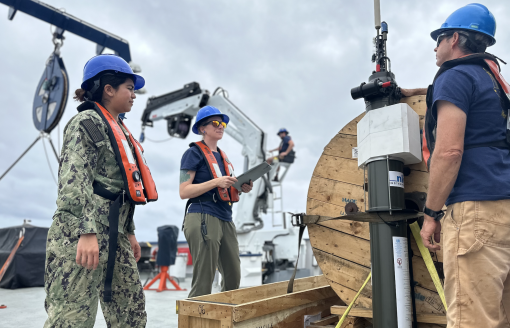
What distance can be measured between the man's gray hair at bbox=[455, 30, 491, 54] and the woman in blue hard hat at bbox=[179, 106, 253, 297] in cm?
175

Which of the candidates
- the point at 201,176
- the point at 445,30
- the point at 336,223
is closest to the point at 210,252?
the point at 201,176

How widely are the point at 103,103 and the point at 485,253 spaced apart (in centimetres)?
188

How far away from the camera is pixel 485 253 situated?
1.35 m

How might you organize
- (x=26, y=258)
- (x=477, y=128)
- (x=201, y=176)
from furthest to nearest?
(x=26, y=258), (x=201, y=176), (x=477, y=128)

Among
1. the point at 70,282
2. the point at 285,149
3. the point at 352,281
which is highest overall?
the point at 285,149

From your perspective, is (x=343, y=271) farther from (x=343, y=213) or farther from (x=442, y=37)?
(x=442, y=37)

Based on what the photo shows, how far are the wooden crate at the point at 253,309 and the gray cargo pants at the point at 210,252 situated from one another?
240 millimetres

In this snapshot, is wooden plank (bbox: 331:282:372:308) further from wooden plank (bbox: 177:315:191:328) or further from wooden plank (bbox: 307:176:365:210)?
wooden plank (bbox: 177:315:191:328)

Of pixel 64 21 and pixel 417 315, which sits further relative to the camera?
pixel 64 21

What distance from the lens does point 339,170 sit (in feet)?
7.97

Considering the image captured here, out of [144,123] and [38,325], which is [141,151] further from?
[144,123]

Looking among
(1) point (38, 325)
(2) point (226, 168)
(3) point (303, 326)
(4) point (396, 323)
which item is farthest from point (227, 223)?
(1) point (38, 325)

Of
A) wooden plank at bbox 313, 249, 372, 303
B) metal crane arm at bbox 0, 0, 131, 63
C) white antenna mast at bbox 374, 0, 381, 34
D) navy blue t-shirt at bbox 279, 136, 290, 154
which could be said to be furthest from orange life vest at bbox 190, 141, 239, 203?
navy blue t-shirt at bbox 279, 136, 290, 154

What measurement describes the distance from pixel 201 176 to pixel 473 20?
204 centimetres
